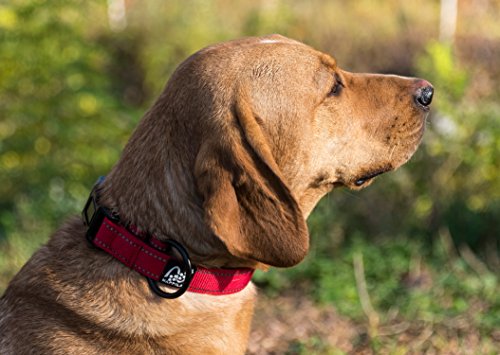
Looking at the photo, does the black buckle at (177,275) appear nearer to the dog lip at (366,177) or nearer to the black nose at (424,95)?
the dog lip at (366,177)

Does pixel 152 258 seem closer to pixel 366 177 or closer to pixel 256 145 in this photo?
pixel 256 145

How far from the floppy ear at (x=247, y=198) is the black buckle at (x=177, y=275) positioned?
0.80 ft

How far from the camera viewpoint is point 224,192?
3057 millimetres

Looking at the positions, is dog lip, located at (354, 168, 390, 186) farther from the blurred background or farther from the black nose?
the blurred background

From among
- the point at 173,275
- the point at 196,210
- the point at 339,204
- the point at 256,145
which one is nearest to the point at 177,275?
the point at 173,275

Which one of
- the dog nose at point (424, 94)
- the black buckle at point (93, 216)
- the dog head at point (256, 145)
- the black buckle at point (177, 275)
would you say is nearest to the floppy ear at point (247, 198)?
the dog head at point (256, 145)

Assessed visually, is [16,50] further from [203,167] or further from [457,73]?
[203,167]

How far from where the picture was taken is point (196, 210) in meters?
3.26

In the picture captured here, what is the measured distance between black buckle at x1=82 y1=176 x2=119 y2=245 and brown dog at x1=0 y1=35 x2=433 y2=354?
0.05 meters

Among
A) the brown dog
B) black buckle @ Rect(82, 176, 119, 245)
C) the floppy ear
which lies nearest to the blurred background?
the brown dog

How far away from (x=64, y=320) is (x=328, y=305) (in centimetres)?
256

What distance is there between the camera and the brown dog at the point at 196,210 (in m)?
3.15

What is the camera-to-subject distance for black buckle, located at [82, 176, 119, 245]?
129 inches

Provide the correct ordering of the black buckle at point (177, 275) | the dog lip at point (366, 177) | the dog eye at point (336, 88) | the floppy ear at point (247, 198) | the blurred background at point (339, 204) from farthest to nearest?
the blurred background at point (339, 204) → the dog lip at point (366, 177) → the dog eye at point (336, 88) → the black buckle at point (177, 275) → the floppy ear at point (247, 198)
